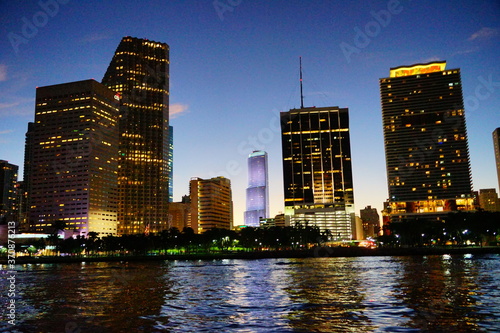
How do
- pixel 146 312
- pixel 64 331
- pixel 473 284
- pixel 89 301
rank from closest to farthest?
pixel 64 331 → pixel 146 312 → pixel 89 301 → pixel 473 284

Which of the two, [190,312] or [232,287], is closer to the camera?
[190,312]

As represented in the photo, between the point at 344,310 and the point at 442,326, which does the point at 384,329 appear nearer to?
the point at 442,326

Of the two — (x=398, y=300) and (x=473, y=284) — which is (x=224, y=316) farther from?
(x=473, y=284)

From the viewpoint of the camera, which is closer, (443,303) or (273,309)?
(273,309)

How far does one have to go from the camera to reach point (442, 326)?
1207 inches

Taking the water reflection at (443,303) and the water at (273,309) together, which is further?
the water at (273,309)

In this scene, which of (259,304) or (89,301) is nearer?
(259,304)

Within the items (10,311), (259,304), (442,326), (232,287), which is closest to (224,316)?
(259,304)

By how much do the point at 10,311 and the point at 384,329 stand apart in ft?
107

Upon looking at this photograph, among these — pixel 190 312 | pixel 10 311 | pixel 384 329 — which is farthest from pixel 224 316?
pixel 10 311

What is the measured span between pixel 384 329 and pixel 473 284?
32.0 meters

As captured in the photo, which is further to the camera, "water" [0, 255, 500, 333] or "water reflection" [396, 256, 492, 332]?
"water" [0, 255, 500, 333]

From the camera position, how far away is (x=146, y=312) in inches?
1550

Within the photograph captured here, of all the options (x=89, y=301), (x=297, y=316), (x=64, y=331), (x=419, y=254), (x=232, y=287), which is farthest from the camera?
(x=419, y=254)
